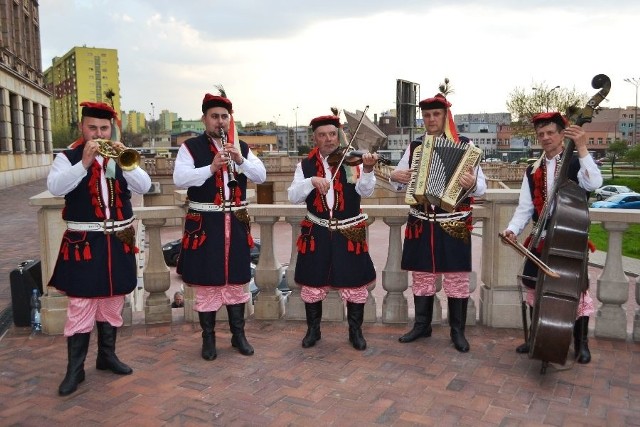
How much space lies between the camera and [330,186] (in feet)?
15.1

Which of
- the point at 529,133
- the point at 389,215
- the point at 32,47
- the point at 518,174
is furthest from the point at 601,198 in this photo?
the point at 32,47

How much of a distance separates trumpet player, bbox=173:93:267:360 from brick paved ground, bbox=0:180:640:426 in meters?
0.44

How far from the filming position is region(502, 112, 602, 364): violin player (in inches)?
165

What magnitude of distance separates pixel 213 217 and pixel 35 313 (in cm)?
208

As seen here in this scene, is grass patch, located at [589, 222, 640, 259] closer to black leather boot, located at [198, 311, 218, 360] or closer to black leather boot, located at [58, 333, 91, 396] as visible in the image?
black leather boot, located at [198, 311, 218, 360]

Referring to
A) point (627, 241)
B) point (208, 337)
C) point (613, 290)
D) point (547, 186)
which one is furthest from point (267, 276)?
point (627, 241)

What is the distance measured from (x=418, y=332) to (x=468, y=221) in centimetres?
107

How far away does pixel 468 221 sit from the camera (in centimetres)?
469

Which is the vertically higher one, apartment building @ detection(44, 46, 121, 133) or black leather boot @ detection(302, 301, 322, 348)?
apartment building @ detection(44, 46, 121, 133)

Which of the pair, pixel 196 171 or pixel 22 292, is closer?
pixel 196 171

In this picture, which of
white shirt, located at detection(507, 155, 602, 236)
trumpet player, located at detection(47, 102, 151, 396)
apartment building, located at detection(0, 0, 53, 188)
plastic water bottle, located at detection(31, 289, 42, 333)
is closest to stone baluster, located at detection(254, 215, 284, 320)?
trumpet player, located at detection(47, 102, 151, 396)

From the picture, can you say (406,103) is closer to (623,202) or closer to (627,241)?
(627,241)

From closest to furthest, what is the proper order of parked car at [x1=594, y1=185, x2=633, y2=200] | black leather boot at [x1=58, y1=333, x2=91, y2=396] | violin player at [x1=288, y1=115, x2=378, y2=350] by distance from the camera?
black leather boot at [x1=58, y1=333, x2=91, y2=396], violin player at [x1=288, y1=115, x2=378, y2=350], parked car at [x1=594, y1=185, x2=633, y2=200]

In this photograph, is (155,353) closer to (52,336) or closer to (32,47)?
(52,336)
